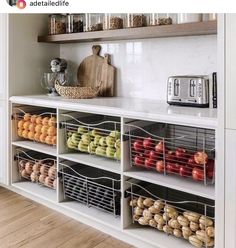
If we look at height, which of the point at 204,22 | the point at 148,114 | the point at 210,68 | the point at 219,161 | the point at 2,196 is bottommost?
the point at 2,196

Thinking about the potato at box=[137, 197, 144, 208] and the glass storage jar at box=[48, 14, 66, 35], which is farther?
the glass storage jar at box=[48, 14, 66, 35]

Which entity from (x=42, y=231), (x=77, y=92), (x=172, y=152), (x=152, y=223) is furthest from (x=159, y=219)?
(x=77, y=92)

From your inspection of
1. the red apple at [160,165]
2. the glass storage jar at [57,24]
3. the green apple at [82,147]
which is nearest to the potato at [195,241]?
the red apple at [160,165]

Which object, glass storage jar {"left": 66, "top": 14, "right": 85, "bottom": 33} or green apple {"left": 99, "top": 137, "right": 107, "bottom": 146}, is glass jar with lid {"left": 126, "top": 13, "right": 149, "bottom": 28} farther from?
green apple {"left": 99, "top": 137, "right": 107, "bottom": 146}

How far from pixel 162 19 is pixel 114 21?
355mm

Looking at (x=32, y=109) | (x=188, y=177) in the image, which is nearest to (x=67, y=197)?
(x=32, y=109)

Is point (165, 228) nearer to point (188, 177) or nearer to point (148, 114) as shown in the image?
point (188, 177)

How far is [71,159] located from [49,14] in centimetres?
126

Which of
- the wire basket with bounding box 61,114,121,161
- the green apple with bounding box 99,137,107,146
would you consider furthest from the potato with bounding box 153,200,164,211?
the green apple with bounding box 99,137,107,146

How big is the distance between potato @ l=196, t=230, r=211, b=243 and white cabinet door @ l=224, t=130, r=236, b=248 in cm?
14

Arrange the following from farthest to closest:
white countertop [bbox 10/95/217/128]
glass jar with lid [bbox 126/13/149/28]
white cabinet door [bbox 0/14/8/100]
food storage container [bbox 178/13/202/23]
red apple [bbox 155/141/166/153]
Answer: white cabinet door [bbox 0/14/8/100] → glass jar with lid [bbox 126/13/149/28] → food storage container [bbox 178/13/202/23] → red apple [bbox 155/141/166/153] → white countertop [bbox 10/95/217/128]

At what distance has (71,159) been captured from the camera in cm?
206

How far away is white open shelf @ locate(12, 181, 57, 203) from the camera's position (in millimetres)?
2247

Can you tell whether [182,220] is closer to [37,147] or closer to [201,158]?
[201,158]
